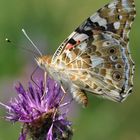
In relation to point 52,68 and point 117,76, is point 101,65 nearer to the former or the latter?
point 117,76

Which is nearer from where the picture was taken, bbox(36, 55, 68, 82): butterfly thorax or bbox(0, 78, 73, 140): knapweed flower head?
bbox(0, 78, 73, 140): knapweed flower head

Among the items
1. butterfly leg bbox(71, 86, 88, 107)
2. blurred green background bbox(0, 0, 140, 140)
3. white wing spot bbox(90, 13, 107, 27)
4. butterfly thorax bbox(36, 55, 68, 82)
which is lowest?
blurred green background bbox(0, 0, 140, 140)

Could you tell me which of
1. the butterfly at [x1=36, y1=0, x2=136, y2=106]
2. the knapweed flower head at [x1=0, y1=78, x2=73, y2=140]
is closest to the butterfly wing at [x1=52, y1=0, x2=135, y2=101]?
the butterfly at [x1=36, y1=0, x2=136, y2=106]

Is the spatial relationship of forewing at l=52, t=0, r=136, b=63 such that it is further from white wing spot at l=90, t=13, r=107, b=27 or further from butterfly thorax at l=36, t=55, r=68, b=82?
butterfly thorax at l=36, t=55, r=68, b=82

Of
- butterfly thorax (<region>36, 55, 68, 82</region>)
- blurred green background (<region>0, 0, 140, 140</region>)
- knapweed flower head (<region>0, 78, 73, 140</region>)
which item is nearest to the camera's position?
knapweed flower head (<region>0, 78, 73, 140</region>)

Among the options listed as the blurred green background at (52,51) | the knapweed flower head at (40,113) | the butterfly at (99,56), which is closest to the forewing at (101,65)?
the butterfly at (99,56)

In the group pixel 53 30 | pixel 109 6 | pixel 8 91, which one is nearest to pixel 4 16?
pixel 53 30

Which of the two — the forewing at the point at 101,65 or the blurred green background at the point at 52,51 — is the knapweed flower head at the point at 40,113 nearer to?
the forewing at the point at 101,65
